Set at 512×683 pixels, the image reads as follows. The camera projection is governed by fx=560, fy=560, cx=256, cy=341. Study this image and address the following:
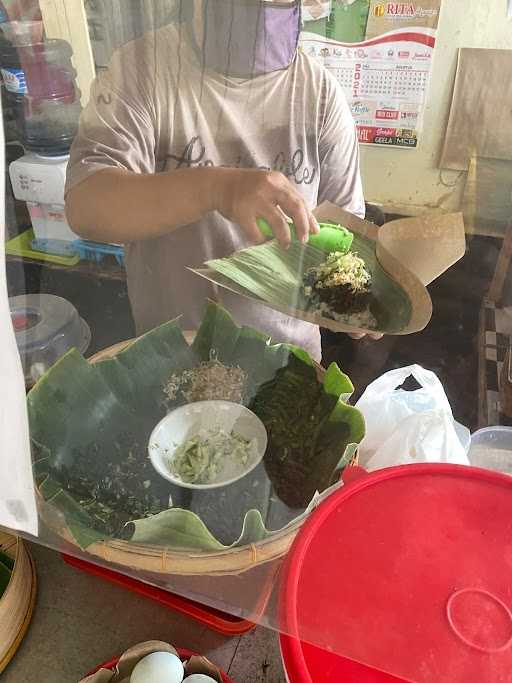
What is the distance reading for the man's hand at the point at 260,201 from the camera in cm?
39

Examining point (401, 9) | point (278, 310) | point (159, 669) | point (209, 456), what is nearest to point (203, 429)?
point (209, 456)

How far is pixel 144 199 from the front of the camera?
0.39 metres

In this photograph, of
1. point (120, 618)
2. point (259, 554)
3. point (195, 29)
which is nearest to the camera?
point (195, 29)

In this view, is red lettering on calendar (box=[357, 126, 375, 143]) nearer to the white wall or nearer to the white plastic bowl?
the white wall

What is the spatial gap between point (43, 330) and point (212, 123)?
0.27 meters

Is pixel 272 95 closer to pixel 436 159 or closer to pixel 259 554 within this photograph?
pixel 436 159

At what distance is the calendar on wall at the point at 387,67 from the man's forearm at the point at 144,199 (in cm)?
10

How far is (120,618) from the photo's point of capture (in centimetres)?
65

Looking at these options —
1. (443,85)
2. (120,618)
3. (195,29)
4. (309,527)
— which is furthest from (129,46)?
(120,618)

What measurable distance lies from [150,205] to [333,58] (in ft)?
0.51

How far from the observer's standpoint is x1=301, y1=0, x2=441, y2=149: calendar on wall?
0.35 metres

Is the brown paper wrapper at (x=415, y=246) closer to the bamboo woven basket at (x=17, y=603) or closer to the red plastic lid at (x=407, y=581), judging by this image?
the red plastic lid at (x=407, y=581)

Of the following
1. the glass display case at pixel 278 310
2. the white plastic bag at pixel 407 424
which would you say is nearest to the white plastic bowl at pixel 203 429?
the glass display case at pixel 278 310

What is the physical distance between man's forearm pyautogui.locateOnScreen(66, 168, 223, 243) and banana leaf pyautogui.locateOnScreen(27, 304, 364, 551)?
0.33 feet
